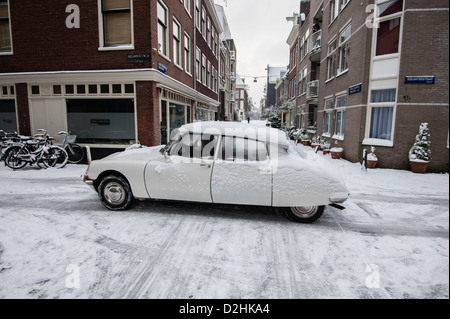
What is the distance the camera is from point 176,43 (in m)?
12.5

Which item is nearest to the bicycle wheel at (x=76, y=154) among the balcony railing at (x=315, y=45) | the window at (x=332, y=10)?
the window at (x=332, y=10)

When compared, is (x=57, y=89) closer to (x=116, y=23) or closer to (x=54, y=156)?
(x=54, y=156)

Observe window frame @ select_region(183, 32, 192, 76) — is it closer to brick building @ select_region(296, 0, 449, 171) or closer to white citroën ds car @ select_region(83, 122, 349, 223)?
brick building @ select_region(296, 0, 449, 171)

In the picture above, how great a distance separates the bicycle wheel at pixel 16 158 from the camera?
8.35 m

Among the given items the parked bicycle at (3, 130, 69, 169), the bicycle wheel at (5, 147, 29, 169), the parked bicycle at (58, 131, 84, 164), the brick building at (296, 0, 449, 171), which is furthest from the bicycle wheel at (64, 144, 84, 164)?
the brick building at (296, 0, 449, 171)

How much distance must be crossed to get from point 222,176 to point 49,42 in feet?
31.6

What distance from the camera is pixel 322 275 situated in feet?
9.77

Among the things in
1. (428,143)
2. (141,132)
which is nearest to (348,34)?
(428,143)

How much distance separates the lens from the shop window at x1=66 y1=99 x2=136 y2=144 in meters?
9.51

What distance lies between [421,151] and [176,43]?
11421 mm

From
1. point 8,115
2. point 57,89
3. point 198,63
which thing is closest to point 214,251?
point 57,89

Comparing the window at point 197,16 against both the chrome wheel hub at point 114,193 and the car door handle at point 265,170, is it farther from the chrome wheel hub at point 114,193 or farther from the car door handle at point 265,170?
the car door handle at point 265,170

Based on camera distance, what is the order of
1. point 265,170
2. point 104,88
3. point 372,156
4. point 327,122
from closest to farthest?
1. point 265,170
2. point 104,88
3. point 372,156
4. point 327,122
